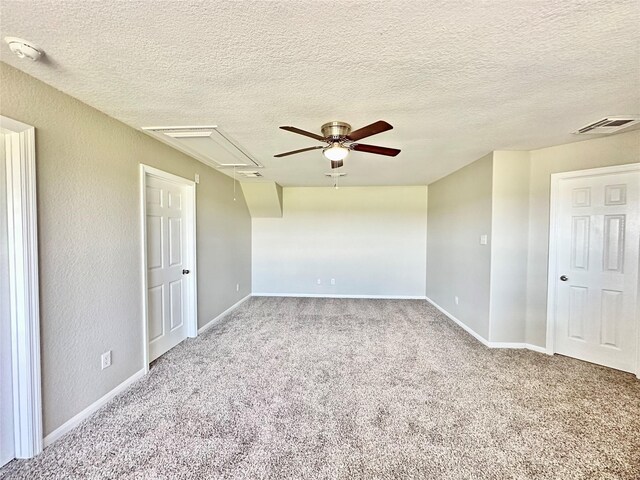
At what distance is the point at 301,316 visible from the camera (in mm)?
4594

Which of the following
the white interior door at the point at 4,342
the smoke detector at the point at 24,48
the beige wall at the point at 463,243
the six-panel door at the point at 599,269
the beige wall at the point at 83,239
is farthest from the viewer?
the beige wall at the point at 463,243

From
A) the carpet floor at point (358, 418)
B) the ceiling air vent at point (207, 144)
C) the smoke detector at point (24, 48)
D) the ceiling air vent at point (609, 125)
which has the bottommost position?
the carpet floor at point (358, 418)

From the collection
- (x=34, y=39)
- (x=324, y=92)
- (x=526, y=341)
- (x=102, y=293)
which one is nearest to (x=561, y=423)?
(x=526, y=341)

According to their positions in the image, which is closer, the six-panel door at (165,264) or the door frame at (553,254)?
the six-panel door at (165,264)

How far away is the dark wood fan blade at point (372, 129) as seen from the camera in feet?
5.96

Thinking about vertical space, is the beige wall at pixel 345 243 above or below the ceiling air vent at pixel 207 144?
below

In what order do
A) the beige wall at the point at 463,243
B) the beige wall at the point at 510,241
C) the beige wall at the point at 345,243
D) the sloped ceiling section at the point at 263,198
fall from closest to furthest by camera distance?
1. the beige wall at the point at 510,241
2. the beige wall at the point at 463,243
3. the sloped ceiling section at the point at 263,198
4. the beige wall at the point at 345,243

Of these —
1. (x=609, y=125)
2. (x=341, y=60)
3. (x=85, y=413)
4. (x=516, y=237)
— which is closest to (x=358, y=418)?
(x=85, y=413)

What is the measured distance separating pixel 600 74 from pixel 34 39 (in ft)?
10.1

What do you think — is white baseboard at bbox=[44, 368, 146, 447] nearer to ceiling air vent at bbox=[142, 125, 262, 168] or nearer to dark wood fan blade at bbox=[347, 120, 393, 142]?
ceiling air vent at bbox=[142, 125, 262, 168]

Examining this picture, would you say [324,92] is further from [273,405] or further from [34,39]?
[273,405]

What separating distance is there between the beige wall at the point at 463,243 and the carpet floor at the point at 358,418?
24.8 inches

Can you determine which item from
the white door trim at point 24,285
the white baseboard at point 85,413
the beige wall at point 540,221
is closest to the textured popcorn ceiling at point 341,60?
the white door trim at point 24,285

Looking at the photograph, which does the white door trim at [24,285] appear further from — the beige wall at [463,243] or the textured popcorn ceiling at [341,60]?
the beige wall at [463,243]
